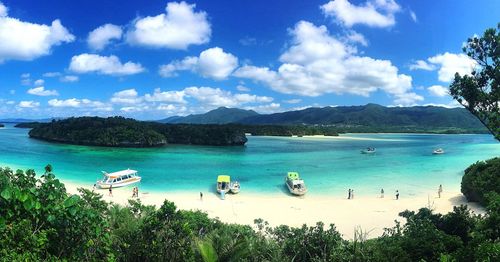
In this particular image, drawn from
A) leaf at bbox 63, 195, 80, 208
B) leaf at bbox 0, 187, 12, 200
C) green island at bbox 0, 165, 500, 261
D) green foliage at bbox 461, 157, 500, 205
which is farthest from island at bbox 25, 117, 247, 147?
leaf at bbox 0, 187, 12, 200

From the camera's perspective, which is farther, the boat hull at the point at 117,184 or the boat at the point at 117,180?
the boat at the point at 117,180

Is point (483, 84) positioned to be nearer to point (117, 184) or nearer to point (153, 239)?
point (153, 239)

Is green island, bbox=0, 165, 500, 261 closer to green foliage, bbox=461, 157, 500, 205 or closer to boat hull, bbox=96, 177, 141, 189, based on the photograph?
green foliage, bbox=461, 157, 500, 205

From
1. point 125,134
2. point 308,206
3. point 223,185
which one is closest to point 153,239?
point 308,206

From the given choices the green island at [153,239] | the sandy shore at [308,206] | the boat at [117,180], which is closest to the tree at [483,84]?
the green island at [153,239]

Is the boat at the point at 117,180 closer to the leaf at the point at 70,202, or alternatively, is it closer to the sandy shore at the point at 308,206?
the sandy shore at the point at 308,206

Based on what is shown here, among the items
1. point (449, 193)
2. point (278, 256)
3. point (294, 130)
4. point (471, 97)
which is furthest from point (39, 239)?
point (294, 130)

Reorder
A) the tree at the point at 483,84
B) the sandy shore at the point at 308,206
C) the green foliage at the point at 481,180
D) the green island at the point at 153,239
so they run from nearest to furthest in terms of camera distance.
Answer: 1. the green island at the point at 153,239
2. the tree at the point at 483,84
3. the sandy shore at the point at 308,206
4. the green foliage at the point at 481,180
